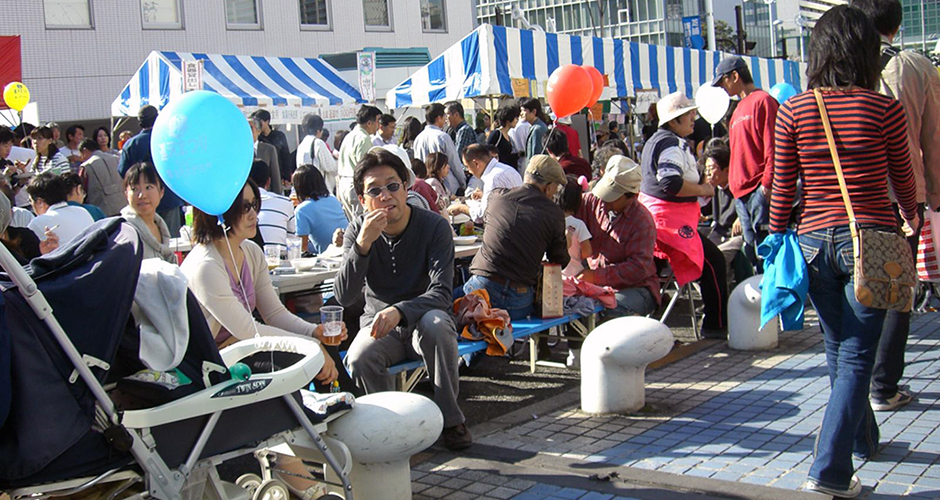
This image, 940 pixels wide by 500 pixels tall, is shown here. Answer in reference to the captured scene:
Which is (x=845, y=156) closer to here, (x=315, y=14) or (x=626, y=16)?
(x=315, y=14)

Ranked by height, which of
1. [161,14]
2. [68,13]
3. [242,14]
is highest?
[242,14]

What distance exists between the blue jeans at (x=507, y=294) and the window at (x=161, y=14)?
20.4 meters

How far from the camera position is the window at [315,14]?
27469 mm

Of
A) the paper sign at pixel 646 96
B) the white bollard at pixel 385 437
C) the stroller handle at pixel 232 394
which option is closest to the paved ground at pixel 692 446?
the white bollard at pixel 385 437

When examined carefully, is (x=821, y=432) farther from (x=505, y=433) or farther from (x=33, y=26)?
(x=33, y=26)

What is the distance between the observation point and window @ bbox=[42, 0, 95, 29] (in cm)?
2250

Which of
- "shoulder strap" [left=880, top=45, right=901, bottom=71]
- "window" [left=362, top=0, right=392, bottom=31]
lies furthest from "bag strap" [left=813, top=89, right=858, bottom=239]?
"window" [left=362, top=0, right=392, bottom=31]

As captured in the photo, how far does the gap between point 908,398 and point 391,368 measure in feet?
10.2

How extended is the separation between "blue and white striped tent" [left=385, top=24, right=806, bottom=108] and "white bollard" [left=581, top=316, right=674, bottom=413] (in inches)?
363

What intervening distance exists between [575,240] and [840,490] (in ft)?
11.4

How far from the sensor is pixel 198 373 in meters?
3.49

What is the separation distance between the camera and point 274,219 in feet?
25.3

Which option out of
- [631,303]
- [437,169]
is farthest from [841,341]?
[437,169]

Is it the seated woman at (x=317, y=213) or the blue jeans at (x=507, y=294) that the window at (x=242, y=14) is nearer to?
the seated woman at (x=317, y=213)
